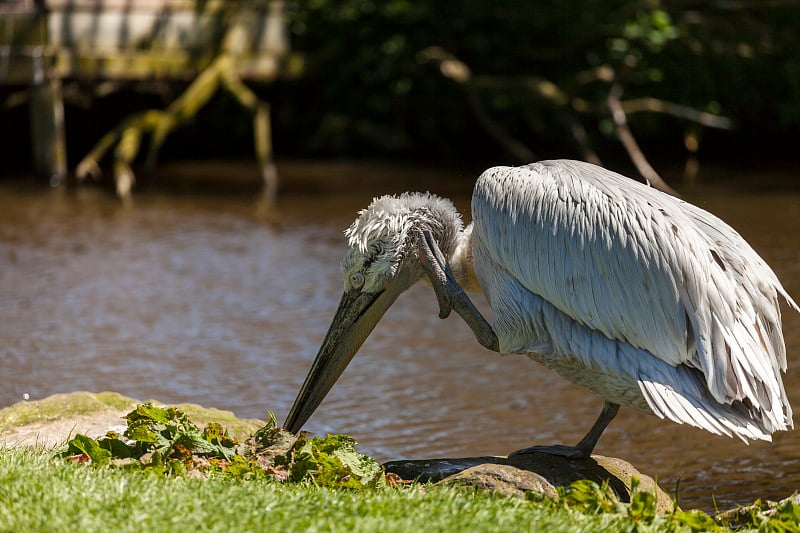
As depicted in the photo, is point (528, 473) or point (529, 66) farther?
point (529, 66)

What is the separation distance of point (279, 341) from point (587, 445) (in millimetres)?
3203

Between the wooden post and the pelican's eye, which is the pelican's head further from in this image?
the wooden post

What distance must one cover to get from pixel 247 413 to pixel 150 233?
5082 mm

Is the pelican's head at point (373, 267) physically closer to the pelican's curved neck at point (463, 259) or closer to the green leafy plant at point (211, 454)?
the pelican's curved neck at point (463, 259)

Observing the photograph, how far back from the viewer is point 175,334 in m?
7.57

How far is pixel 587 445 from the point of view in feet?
14.9

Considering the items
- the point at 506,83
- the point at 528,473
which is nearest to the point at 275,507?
the point at 528,473

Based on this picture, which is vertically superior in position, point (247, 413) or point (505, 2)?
point (505, 2)

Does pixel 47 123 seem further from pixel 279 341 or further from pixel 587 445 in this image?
A: pixel 587 445

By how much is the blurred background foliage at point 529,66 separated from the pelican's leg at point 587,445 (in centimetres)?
938

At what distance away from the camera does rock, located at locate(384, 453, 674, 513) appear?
4.06m

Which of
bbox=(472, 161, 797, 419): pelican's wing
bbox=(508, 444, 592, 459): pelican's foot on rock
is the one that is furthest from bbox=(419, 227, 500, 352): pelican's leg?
bbox=(508, 444, 592, 459): pelican's foot on rock

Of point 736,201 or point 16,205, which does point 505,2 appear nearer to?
point 736,201

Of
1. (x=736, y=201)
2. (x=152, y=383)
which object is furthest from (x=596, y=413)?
(x=736, y=201)
